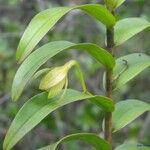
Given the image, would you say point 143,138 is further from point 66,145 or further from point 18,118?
point 18,118

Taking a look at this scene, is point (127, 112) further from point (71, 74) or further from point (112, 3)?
point (71, 74)

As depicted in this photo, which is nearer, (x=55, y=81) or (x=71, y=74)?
(x=55, y=81)

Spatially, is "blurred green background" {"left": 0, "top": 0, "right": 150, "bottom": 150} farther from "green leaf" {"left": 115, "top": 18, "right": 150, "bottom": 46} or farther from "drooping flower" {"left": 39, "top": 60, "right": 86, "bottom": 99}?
"drooping flower" {"left": 39, "top": 60, "right": 86, "bottom": 99}

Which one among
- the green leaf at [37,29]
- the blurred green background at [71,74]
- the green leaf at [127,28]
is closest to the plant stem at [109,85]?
the green leaf at [127,28]

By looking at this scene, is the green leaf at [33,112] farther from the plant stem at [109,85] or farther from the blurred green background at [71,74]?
the blurred green background at [71,74]

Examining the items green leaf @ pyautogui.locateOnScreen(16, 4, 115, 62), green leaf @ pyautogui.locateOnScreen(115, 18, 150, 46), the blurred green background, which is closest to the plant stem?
green leaf @ pyautogui.locateOnScreen(115, 18, 150, 46)

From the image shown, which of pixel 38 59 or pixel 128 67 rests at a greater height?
pixel 38 59

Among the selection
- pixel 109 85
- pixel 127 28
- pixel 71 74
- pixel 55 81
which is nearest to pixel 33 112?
pixel 55 81
